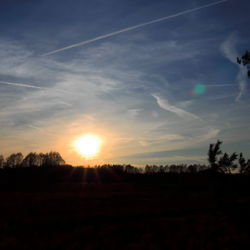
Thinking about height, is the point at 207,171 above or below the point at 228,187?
above

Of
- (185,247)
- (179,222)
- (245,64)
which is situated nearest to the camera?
(185,247)

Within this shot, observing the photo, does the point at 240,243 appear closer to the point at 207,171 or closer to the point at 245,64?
the point at 245,64

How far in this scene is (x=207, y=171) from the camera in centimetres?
2905

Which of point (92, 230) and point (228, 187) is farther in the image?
point (228, 187)

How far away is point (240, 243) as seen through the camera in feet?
37.0

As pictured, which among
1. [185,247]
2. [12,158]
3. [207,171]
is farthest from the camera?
[12,158]

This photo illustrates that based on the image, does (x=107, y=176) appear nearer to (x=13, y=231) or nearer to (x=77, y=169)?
(x=77, y=169)

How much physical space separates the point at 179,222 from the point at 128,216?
3686mm

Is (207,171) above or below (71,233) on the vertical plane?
above

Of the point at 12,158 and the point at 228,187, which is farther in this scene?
the point at 12,158

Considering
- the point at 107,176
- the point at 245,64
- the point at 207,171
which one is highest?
the point at 245,64

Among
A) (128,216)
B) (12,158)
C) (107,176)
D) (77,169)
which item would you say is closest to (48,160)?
(12,158)

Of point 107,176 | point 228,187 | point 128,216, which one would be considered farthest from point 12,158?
point 128,216

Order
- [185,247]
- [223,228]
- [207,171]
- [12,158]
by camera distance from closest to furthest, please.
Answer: [185,247], [223,228], [207,171], [12,158]
